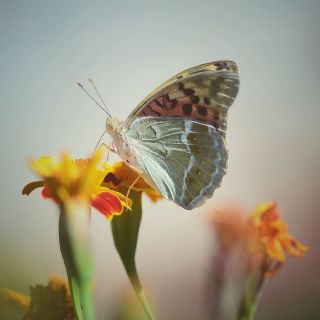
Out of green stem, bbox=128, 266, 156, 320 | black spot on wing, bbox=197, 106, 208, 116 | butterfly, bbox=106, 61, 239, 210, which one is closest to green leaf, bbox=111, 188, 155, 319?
green stem, bbox=128, 266, 156, 320

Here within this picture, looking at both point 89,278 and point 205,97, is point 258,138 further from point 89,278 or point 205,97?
point 89,278

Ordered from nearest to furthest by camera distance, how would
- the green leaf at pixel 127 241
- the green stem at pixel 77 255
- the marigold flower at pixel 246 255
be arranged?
the green stem at pixel 77 255 → the green leaf at pixel 127 241 → the marigold flower at pixel 246 255

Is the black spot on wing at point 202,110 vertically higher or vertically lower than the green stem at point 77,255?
higher

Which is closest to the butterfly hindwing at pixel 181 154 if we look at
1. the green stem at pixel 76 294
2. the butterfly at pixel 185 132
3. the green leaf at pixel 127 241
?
the butterfly at pixel 185 132

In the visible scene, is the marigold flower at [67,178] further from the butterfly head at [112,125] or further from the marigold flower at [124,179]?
the butterfly head at [112,125]

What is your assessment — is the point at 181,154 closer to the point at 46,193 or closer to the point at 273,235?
the point at 273,235

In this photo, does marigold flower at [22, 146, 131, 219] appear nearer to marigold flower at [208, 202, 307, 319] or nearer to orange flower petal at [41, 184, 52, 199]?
orange flower petal at [41, 184, 52, 199]
